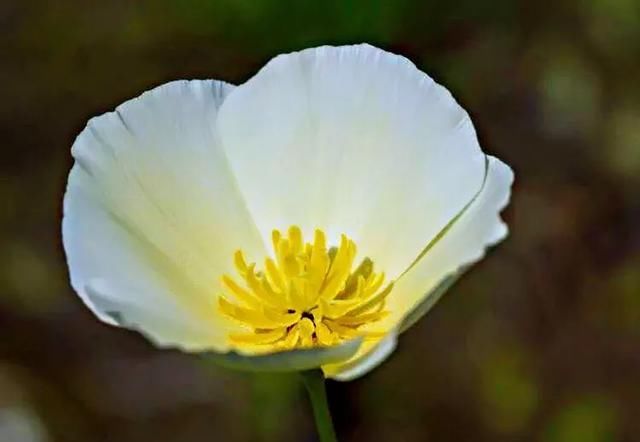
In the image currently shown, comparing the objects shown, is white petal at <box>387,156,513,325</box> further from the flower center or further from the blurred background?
the blurred background

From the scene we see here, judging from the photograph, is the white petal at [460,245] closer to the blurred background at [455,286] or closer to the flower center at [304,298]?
the flower center at [304,298]

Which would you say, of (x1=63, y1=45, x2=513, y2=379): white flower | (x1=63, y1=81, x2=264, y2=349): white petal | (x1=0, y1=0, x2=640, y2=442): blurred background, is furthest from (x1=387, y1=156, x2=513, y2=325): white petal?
(x1=0, y1=0, x2=640, y2=442): blurred background

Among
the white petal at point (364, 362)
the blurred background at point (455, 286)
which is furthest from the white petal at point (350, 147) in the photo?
the blurred background at point (455, 286)

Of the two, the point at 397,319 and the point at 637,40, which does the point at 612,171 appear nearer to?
the point at 637,40

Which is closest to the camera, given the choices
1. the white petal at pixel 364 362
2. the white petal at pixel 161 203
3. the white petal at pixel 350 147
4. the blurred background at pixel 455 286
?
the white petal at pixel 364 362

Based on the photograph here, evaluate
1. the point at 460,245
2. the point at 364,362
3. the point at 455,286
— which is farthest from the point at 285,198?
the point at 455,286
